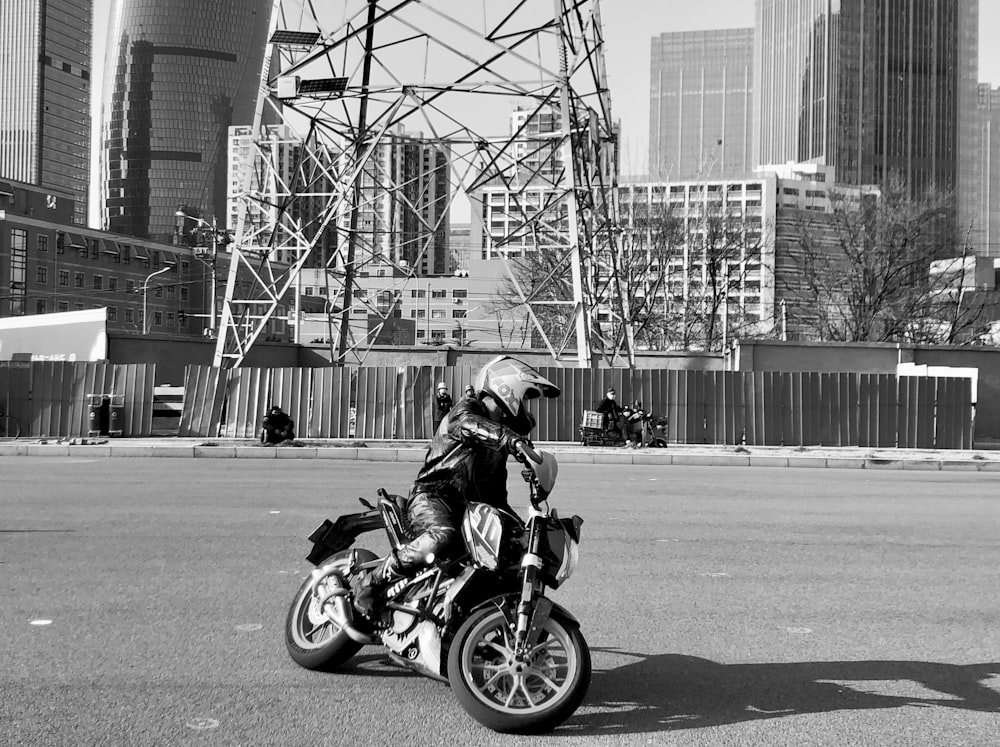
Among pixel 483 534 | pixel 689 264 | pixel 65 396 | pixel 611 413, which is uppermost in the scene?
pixel 689 264

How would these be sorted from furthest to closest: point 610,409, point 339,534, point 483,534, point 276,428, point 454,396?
point 454,396
point 610,409
point 276,428
point 339,534
point 483,534

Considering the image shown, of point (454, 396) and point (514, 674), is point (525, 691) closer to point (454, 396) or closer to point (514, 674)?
point (514, 674)

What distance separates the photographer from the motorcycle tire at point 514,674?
460 centimetres

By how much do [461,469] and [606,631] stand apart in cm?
191

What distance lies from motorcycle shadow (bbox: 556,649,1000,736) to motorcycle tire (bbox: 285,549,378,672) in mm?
1270

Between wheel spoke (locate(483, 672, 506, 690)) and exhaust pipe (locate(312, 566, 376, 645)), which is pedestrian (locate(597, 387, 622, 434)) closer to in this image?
exhaust pipe (locate(312, 566, 376, 645))

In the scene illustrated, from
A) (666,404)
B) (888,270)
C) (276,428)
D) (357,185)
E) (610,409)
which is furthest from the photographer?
(888,270)

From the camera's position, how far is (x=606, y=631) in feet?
21.2

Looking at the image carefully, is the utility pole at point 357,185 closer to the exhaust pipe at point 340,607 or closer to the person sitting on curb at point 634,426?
the person sitting on curb at point 634,426

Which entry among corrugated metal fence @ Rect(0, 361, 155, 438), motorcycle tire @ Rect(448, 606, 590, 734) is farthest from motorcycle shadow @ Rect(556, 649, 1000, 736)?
corrugated metal fence @ Rect(0, 361, 155, 438)

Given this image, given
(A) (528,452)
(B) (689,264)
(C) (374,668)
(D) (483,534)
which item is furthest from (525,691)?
(B) (689,264)

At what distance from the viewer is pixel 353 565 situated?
216 inches

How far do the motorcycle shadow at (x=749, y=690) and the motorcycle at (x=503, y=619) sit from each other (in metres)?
0.26

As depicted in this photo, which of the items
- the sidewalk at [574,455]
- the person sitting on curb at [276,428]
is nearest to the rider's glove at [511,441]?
the sidewalk at [574,455]
